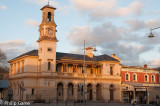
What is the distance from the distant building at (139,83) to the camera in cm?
5759

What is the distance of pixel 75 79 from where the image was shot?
56.9m

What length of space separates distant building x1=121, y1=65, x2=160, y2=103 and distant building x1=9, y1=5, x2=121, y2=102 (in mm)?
1894

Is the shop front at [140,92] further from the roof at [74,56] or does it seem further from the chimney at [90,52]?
the chimney at [90,52]

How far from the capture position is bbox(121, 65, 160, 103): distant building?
57.6m

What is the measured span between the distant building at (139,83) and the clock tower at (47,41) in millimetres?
18031

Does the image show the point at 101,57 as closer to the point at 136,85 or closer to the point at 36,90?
the point at 136,85

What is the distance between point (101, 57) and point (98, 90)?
8247mm

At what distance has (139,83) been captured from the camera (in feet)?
205

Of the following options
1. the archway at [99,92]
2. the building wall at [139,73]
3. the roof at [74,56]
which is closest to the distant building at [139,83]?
the building wall at [139,73]

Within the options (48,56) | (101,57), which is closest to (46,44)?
(48,56)

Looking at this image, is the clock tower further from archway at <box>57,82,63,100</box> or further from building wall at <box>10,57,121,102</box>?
archway at <box>57,82,63,100</box>

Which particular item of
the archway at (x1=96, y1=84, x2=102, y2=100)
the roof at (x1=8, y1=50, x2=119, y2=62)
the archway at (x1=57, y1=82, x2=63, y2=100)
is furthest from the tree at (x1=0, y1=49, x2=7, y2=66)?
the archway at (x1=96, y1=84, x2=102, y2=100)

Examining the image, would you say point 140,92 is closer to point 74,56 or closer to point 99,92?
point 99,92

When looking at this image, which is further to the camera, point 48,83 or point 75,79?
point 75,79
